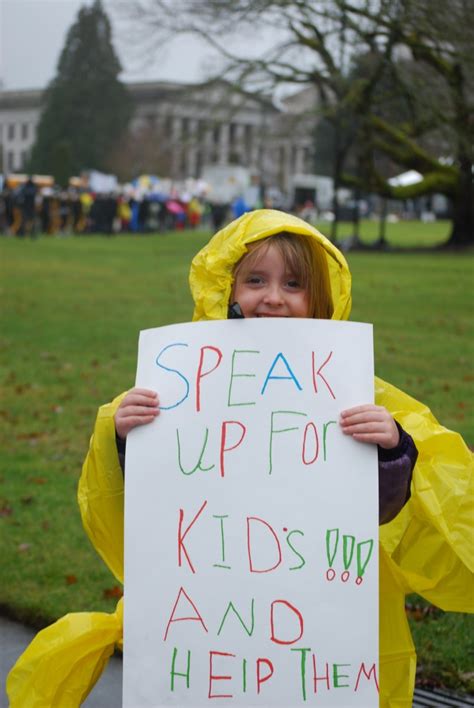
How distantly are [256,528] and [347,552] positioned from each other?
0.21m

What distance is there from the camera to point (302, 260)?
2885 millimetres

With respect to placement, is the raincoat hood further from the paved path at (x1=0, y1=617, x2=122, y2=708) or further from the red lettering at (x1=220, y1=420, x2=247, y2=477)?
the paved path at (x1=0, y1=617, x2=122, y2=708)

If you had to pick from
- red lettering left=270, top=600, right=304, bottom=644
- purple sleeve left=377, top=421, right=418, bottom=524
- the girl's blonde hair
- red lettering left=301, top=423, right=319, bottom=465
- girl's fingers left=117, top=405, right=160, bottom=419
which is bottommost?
red lettering left=270, top=600, right=304, bottom=644

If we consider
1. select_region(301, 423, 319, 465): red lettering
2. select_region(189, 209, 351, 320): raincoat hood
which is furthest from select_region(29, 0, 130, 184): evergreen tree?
select_region(301, 423, 319, 465): red lettering

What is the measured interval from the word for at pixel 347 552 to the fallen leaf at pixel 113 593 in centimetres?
222

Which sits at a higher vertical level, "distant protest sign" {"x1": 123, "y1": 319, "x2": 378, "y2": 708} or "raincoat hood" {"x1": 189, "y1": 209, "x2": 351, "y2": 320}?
"raincoat hood" {"x1": 189, "y1": 209, "x2": 351, "y2": 320}

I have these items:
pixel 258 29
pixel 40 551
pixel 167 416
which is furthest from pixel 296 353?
pixel 258 29

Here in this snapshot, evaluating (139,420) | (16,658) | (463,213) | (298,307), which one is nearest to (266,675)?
(139,420)

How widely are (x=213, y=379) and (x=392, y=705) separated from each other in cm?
101

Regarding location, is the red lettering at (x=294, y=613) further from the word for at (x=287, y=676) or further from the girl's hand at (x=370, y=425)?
the girl's hand at (x=370, y=425)

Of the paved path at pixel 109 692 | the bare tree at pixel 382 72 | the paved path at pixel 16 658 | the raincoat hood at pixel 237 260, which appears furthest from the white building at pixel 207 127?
the raincoat hood at pixel 237 260

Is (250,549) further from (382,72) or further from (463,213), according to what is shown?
(463,213)

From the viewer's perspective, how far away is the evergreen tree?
88750mm

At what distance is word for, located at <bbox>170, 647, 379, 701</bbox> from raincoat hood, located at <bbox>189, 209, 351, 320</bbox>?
886 millimetres
